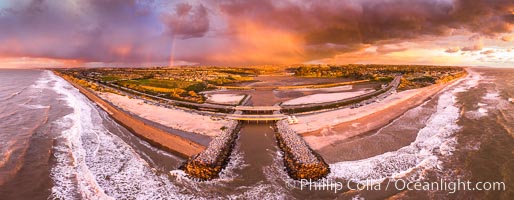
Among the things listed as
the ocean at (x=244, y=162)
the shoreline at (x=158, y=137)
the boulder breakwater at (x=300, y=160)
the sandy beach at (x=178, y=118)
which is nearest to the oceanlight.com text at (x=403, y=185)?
the ocean at (x=244, y=162)

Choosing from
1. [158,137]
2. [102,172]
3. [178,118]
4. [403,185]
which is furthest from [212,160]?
[178,118]

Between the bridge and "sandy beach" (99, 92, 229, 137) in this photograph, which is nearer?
"sandy beach" (99, 92, 229, 137)

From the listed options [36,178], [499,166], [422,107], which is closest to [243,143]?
[36,178]

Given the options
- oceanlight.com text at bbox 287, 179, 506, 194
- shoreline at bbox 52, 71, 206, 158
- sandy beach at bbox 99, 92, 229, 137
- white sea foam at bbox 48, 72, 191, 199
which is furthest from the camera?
sandy beach at bbox 99, 92, 229, 137

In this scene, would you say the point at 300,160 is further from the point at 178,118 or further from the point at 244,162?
the point at 178,118

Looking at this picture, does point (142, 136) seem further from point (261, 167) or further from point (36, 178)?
point (261, 167)

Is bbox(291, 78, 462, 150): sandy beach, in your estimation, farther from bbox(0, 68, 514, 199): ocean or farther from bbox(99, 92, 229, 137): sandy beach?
bbox(99, 92, 229, 137): sandy beach

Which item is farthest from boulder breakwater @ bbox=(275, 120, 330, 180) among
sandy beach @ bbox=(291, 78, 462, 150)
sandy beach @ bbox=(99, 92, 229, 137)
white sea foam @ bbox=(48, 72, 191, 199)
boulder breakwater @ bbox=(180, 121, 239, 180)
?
white sea foam @ bbox=(48, 72, 191, 199)

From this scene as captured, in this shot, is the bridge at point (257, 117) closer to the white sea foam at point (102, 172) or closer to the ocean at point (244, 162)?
the ocean at point (244, 162)
